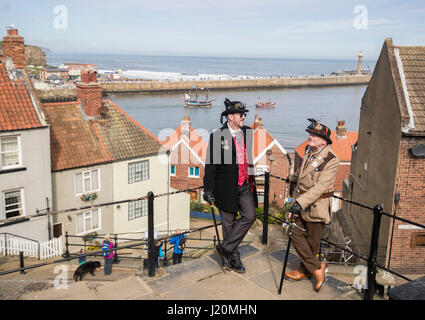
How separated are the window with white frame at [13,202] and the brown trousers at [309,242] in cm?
1784

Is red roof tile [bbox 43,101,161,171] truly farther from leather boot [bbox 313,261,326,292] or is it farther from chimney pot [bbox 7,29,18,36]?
leather boot [bbox 313,261,326,292]

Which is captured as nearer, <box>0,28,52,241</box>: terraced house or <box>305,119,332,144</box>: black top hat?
<box>305,119,332,144</box>: black top hat

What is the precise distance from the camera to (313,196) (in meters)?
5.11

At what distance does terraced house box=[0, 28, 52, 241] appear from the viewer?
63.0 ft

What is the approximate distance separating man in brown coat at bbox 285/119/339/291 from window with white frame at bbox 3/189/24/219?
A: 17763 mm

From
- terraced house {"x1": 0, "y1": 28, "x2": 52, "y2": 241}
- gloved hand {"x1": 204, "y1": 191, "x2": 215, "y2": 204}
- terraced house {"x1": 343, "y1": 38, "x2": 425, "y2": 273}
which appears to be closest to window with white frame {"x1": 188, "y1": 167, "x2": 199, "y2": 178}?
terraced house {"x1": 0, "y1": 28, "x2": 52, "y2": 241}

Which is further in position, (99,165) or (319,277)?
(99,165)

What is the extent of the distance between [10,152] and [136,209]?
28.9ft

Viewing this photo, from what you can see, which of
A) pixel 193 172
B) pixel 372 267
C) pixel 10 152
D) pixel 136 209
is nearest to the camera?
pixel 372 267

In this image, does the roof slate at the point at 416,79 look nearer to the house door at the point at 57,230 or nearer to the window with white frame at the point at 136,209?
the window with white frame at the point at 136,209

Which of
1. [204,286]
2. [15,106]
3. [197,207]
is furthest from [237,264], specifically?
[197,207]

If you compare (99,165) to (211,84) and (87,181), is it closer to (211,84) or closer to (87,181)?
(87,181)
